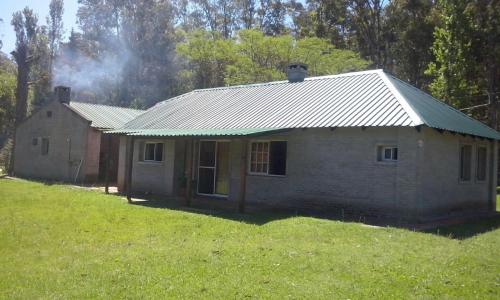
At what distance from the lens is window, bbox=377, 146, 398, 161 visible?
13477 mm

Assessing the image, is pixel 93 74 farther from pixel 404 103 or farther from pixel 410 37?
pixel 404 103

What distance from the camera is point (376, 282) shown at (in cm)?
679

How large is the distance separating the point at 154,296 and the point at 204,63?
3755cm

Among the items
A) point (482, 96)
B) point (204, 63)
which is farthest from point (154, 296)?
point (204, 63)

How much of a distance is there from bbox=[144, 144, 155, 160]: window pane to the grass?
701 cm

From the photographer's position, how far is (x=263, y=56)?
37625 millimetres

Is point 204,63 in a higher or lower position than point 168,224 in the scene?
higher

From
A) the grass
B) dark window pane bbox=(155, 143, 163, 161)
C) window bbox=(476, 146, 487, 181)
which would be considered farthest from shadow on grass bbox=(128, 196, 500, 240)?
dark window pane bbox=(155, 143, 163, 161)

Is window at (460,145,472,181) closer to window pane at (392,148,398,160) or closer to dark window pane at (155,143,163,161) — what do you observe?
window pane at (392,148,398,160)

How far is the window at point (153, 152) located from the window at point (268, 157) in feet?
15.0

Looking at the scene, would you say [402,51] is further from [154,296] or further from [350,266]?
[154,296]

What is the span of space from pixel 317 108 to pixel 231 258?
8557 mm

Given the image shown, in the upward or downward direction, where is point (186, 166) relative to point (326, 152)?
downward

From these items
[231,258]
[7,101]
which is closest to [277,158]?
[231,258]
